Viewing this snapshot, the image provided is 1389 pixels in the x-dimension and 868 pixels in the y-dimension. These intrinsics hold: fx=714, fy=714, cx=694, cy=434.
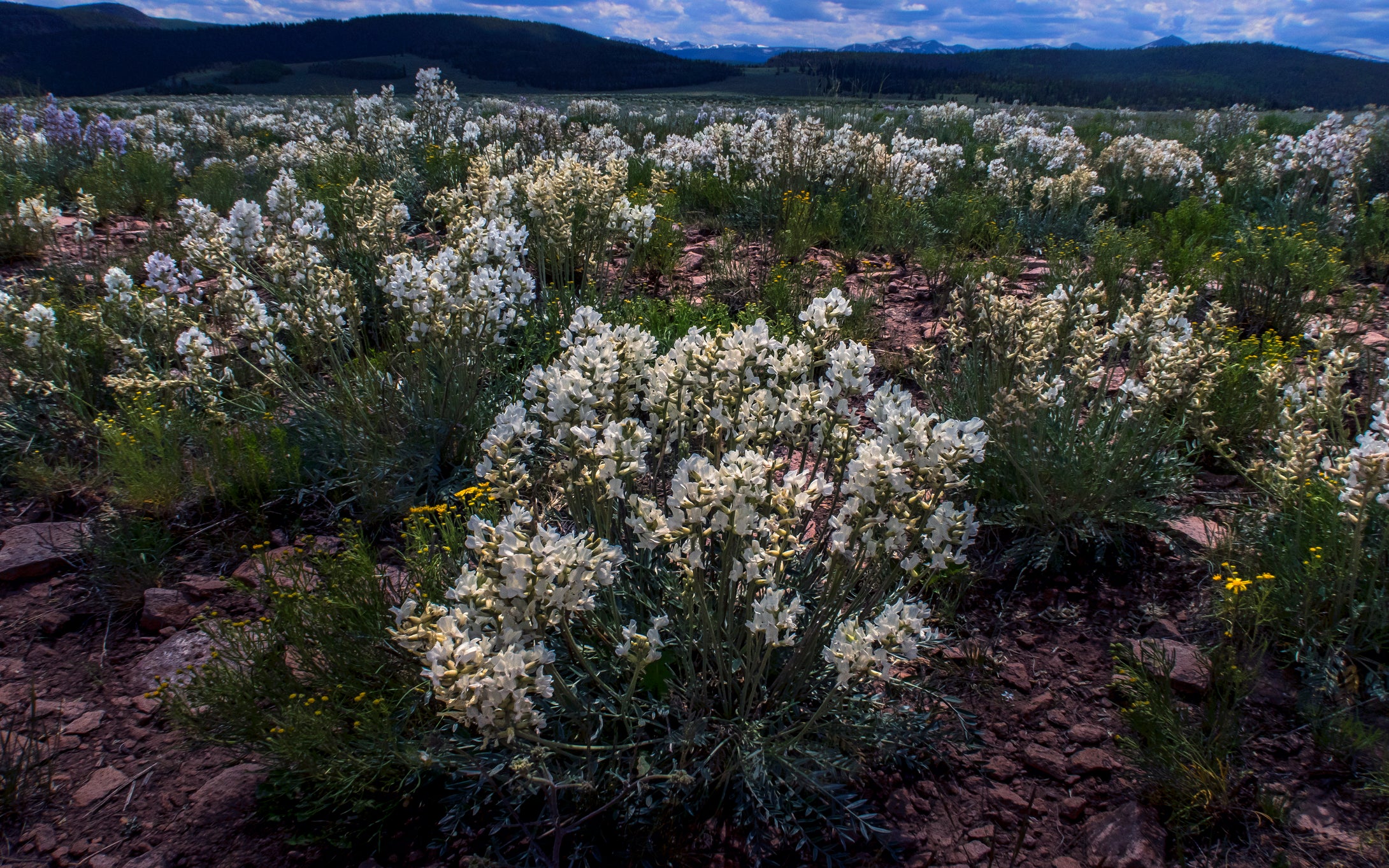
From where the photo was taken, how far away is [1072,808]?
225cm

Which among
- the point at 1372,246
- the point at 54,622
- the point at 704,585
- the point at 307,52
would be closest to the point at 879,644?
the point at 704,585

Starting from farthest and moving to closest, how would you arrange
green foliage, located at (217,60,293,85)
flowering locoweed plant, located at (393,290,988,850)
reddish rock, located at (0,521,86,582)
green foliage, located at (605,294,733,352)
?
green foliage, located at (217,60,293,85) → green foliage, located at (605,294,733,352) → reddish rock, located at (0,521,86,582) → flowering locoweed plant, located at (393,290,988,850)

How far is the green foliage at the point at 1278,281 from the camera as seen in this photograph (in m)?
5.23

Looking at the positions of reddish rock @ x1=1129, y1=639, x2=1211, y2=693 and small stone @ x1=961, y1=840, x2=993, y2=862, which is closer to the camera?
small stone @ x1=961, y1=840, x2=993, y2=862

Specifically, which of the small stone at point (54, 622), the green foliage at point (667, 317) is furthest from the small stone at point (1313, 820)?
the small stone at point (54, 622)

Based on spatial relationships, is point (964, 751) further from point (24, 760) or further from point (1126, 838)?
point (24, 760)

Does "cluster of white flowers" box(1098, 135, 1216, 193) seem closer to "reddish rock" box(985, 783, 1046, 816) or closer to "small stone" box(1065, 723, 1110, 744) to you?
"small stone" box(1065, 723, 1110, 744)

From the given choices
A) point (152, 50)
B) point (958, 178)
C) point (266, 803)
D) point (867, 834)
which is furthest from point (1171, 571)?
point (152, 50)

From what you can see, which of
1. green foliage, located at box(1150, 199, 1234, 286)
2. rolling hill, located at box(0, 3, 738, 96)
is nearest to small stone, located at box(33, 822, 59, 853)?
green foliage, located at box(1150, 199, 1234, 286)

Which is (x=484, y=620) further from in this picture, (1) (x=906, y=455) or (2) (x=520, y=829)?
(1) (x=906, y=455)

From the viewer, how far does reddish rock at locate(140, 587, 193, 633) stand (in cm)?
303

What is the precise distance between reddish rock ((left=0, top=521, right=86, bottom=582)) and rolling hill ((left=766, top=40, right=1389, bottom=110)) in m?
44.1

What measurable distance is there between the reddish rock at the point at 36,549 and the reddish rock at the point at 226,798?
170 centimetres

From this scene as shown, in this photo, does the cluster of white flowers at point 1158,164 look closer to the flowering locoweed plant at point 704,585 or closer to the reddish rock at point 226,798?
the flowering locoweed plant at point 704,585
